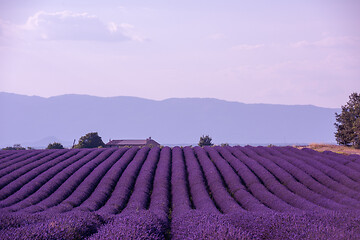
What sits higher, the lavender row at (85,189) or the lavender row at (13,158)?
the lavender row at (13,158)

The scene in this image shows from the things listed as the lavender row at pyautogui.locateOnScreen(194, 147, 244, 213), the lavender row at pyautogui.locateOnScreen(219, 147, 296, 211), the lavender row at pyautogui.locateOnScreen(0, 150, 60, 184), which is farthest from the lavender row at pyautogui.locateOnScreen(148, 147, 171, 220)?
the lavender row at pyautogui.locateOnScreen(0, 150, 60, 184)

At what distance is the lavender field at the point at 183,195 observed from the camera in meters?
7.57

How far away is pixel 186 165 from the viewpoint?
86.7 feet

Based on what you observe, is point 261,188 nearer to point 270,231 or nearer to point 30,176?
point 270,231

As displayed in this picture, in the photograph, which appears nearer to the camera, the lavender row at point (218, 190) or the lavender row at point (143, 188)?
the lavender row at point (218, 190)

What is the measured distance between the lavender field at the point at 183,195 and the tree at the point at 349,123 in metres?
13.0

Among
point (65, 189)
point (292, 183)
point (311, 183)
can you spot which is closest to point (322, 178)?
point (311, 183)

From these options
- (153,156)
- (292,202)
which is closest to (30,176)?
(153,156)

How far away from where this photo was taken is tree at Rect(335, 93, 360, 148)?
40.9m

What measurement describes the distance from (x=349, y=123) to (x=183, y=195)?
31538mm

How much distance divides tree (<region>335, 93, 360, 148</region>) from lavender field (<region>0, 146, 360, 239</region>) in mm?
13047

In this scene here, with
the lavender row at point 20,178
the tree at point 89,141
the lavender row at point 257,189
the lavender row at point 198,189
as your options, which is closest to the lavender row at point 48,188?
the lavender row at point 20,178

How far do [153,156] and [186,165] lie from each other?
147 inches

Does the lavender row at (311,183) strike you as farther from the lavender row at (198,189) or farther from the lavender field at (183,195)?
the lavender row at (198,189)
